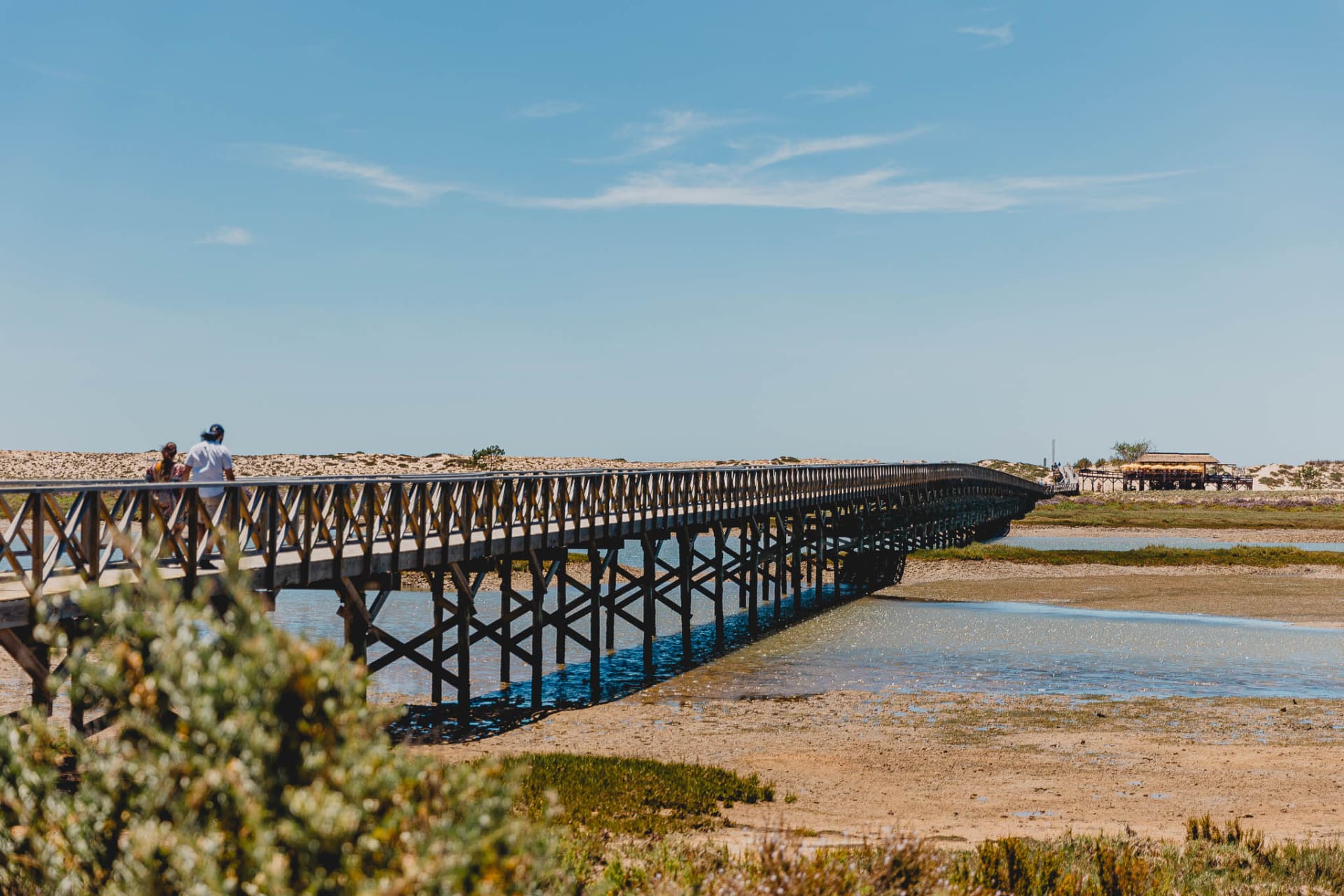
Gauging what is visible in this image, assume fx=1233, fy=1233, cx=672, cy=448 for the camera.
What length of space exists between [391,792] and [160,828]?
3.04 ft

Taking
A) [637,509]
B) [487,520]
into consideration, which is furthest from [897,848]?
[637,509]

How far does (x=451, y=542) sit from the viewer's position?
20.3m

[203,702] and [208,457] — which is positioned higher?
[208,457]

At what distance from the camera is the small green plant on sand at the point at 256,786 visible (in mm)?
4605

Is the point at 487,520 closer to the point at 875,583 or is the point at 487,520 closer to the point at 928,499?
the point at 875,583

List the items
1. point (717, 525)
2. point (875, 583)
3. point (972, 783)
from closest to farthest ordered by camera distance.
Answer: point (972, 783) → point (717, 525) → point (875, 583)

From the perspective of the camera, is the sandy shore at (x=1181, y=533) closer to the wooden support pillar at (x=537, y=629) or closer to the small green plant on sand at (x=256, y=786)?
the wooden support pillar at (x=537, y=629)

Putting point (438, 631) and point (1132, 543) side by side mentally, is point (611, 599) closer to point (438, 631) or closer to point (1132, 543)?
point (438, 631)

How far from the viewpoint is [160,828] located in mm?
4875

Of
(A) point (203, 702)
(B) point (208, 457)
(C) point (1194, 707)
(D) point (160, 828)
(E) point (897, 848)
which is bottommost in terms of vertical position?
(C) point (1194, 707)

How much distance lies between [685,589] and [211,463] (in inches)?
605

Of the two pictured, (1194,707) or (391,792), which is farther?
(1194,707)

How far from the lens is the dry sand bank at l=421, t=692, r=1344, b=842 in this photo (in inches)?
556

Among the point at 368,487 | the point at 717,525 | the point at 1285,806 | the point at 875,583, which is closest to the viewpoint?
the point at 1285,806
